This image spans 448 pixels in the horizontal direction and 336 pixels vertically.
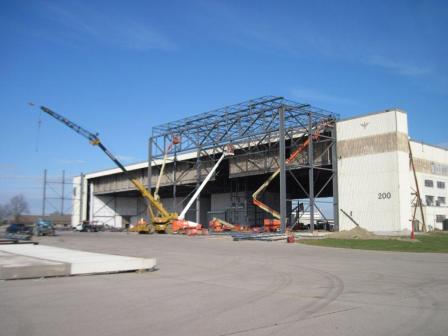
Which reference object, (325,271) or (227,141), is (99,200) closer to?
(227,141)

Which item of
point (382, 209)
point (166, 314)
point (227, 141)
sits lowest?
point (166, 314)

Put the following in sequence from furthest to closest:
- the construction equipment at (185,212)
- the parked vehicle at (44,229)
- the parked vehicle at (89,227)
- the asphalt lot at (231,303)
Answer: the parked vehicle at (89,227), the construction equipment at (185,212), the parked vehicle at (44,229), the asphalt lot at (231,303)

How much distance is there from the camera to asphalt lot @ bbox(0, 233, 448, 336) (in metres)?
7.87

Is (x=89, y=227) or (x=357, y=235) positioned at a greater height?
(x=89, y=227)

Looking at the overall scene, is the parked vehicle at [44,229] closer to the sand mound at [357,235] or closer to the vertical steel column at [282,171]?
the vertical steel column at [282,171]

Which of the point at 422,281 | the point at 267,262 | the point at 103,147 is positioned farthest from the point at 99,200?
the point at 422,281

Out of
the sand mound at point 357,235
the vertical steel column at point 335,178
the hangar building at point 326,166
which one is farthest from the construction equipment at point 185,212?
the sand mound at point 357,235

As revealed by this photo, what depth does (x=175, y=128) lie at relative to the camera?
68.0 metres

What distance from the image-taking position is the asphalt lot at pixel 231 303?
787cm

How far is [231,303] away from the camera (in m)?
10.2

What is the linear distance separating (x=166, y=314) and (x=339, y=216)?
42242mm

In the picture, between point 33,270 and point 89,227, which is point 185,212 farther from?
point 33,270

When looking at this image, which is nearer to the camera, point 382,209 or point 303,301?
point 303,301

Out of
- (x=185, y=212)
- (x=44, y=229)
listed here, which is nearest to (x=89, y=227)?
(x=44, y=229)
